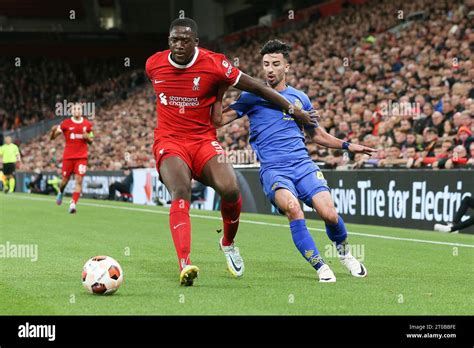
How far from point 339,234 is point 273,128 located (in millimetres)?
1273

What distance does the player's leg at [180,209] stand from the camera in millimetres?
7934

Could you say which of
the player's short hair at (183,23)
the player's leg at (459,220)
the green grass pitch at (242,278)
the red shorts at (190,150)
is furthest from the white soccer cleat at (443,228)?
the player's short hair at (183,23)

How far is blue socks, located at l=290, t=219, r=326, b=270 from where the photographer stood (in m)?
8.46

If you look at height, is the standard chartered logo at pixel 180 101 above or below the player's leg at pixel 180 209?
above

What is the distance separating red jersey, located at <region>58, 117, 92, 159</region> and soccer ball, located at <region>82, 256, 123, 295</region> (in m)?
13.3

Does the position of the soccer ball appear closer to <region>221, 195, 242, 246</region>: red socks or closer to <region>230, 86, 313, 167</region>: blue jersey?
<region>221, 195, 242, 246</region>: red socks

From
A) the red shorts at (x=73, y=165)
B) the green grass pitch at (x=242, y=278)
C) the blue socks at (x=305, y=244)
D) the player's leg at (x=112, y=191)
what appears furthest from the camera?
the player's leg at (x=112, y=191)

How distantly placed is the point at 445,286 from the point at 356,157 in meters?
11.9

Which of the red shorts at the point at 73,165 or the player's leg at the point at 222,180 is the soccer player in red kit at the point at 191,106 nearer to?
the player's leg at the point at 222,180

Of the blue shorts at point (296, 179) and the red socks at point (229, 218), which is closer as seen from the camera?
the blue shorts at point (296, 179)

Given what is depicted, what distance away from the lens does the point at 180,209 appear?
8.15 m

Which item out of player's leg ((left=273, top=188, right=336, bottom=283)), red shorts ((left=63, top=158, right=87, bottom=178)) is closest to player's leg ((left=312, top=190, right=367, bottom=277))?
player's leg ((left=273, top=188, right=336, bottom=283))

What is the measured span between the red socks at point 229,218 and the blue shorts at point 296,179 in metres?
0.36

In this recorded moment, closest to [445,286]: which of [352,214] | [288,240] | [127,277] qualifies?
[127,277]
